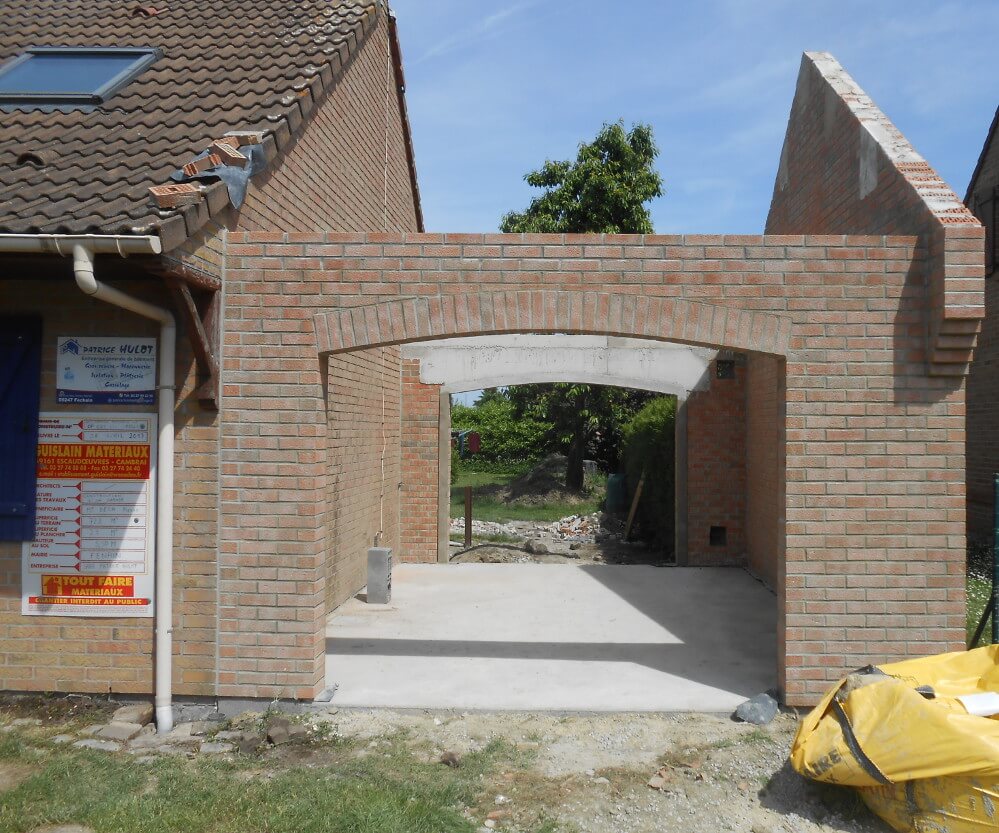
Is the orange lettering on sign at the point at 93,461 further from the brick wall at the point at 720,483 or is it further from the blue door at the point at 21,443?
the brick wall at the point at 720,483

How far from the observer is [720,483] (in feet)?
35.2

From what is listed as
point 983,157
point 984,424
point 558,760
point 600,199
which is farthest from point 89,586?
point 600,199

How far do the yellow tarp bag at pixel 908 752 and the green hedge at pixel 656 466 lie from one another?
759cm

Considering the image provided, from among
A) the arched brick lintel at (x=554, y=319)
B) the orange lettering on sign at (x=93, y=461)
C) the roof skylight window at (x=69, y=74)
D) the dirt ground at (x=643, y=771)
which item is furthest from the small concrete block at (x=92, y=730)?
the roof skylight window at (x=69, y=74)

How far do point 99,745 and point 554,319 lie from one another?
3.92 meters

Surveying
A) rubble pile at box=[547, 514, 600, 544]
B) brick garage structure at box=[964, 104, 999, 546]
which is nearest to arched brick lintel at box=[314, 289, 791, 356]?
brick garage structure at box=[964, 104, 999, 546]

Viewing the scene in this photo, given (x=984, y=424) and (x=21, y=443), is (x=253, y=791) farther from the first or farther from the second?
(x=984, y=424)

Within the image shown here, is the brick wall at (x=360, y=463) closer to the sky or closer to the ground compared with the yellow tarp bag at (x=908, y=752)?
closer to the sky

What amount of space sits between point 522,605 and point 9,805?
5.20 metres

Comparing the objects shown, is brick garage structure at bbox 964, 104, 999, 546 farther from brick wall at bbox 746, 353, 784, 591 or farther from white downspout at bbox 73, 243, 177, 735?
white downspout at bbox 73, 243, 177, 735

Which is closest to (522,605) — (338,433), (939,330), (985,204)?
(338,433)

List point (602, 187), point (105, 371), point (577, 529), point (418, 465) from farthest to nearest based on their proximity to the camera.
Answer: point (602, 187), point (577, 529), point (418, 465), point (105, 371)

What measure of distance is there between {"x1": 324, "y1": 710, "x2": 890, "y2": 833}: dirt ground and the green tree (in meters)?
14.3

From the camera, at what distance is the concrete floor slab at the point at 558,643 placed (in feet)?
18.1
